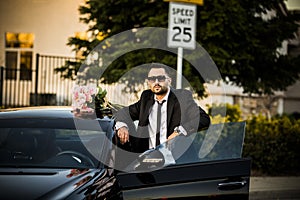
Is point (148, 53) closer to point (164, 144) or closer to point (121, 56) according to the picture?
point (121, 56)

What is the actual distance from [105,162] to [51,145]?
1.99 ft

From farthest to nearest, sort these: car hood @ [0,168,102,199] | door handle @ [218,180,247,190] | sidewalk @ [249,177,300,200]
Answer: sidewalk @ [249,177,300,200] < door handle @ [218,180,247,190] < car hood @ [0,168,102,199]

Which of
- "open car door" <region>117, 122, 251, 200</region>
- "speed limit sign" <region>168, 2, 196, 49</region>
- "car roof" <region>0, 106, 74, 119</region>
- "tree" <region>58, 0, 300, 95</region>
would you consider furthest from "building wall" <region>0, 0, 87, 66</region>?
"open car door" <region>117, 122, 251, 200</region>

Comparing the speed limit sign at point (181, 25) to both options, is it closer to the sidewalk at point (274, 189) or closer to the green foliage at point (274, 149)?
the sidewalk at point (274, 189)

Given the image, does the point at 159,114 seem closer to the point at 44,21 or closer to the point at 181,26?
the point at 181,26

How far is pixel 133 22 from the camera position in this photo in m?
15.4

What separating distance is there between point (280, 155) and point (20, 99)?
10226 mm

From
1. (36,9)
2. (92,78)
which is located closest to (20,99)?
(36,9)

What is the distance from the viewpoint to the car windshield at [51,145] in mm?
5500

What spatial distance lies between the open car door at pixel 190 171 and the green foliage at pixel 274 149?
7.20 metres

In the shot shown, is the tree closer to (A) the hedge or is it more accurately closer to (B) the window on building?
(A) the hedge

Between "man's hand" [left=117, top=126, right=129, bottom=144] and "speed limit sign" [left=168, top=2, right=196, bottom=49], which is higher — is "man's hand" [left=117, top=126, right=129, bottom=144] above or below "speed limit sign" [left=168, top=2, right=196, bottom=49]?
below

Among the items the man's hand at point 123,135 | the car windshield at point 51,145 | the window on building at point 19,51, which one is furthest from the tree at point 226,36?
the car windshield at point 51,145

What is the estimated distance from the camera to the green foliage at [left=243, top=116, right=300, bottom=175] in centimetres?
1333
